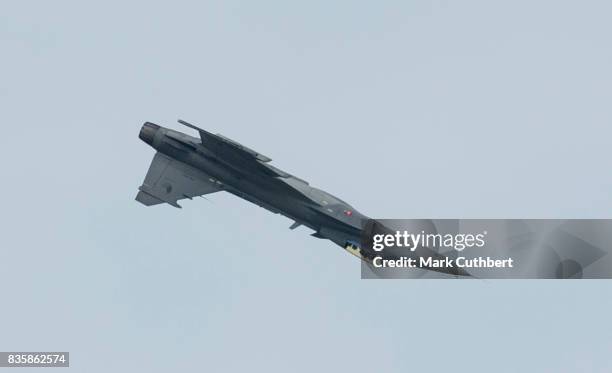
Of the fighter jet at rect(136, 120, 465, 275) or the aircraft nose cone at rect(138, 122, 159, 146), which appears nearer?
the fighter jet at rect(136, 120, 465, 275)

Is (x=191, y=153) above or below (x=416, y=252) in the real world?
above

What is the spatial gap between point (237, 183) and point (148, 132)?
27.5 feet

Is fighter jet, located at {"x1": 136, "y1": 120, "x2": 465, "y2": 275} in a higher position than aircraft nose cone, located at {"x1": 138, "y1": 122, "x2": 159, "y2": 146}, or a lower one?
lower

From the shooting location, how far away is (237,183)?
95062mm

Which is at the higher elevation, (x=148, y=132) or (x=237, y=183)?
(x=148, y=132)

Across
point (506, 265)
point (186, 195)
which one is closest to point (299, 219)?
point (186, 195)

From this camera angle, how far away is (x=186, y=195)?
9619cm

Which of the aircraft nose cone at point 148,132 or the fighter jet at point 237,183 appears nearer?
the fighter jet at point 237,183

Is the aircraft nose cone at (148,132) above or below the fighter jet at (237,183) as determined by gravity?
above

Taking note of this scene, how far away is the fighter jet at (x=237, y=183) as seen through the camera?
93.5m

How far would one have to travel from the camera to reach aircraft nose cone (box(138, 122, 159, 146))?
97562 millimetres

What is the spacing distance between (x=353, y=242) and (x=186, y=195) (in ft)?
43.2

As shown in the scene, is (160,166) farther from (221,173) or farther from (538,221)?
(538,221)

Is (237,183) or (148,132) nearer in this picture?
(237,183)
